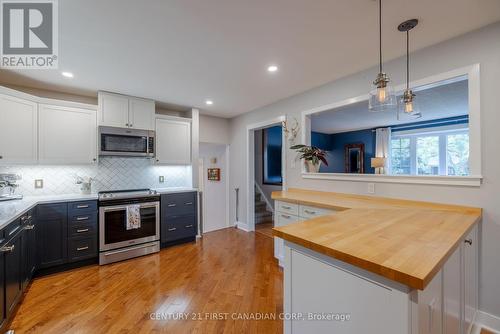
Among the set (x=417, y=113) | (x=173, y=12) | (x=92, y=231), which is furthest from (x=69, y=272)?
(x=417, y=113)

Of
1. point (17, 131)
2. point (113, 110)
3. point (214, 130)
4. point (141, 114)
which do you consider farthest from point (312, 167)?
point (17, 131)

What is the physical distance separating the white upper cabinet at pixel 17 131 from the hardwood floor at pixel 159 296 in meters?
1.52

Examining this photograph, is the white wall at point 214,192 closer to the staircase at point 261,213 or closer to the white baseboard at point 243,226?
the white baseboard at point 243,226

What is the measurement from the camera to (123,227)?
3199 millimetres

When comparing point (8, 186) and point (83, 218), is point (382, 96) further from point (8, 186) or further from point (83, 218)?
point (8, 186)

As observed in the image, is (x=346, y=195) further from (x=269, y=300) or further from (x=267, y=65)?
(x=267, y=65)

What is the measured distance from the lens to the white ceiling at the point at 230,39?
5.27ft

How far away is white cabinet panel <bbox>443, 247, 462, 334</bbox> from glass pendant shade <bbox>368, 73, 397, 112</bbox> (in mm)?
1113

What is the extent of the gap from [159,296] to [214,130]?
3.40m

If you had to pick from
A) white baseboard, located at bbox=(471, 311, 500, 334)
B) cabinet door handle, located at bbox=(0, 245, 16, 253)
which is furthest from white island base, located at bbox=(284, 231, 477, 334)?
cabinet door handle, located at bbox=(0, 245, 16, 253)

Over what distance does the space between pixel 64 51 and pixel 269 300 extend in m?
3.25

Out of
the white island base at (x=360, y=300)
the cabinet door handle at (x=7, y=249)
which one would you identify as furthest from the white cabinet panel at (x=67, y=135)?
the white island base at (x=360, y=300)

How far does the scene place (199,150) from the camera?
4703 mm

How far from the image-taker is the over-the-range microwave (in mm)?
3299
